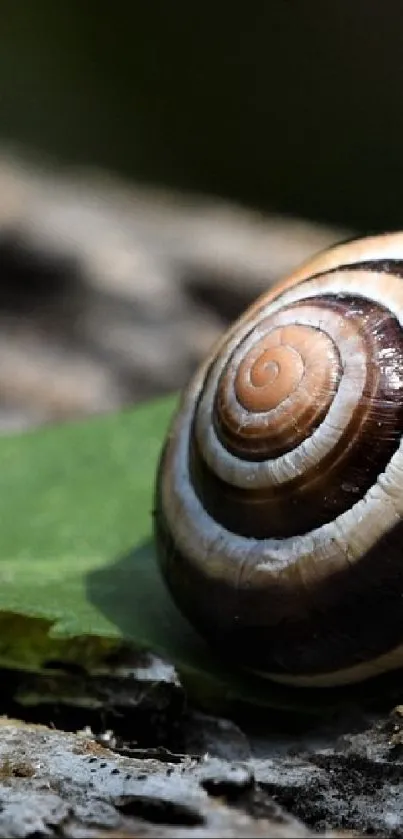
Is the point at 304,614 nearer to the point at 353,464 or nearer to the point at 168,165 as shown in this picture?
the point at 353,464

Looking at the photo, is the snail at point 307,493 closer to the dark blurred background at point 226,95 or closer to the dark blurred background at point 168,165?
the dark blurred background at point 168,165

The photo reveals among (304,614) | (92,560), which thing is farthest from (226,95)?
(304,614)

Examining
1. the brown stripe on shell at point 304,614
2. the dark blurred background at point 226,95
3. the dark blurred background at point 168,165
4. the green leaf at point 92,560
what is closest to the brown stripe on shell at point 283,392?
the brown stripe on shell at point 304,614

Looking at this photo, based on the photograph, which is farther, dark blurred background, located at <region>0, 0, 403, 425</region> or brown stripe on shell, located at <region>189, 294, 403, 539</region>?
dark blurred background, located at <region>0, 0, 403, 425</region>

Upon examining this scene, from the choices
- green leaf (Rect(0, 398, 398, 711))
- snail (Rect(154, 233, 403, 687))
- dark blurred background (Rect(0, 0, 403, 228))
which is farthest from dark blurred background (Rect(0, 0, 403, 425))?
snail (Rect(154, 233, 403, 687))

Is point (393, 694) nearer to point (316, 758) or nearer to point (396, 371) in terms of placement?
point (316, 758)

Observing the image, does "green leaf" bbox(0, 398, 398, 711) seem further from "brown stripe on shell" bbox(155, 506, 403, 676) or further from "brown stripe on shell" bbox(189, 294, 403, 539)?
"brown stripe on shell" bbox(189, 294, 403, 539)

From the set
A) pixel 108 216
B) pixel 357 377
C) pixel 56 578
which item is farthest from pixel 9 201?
pixel 357 377
